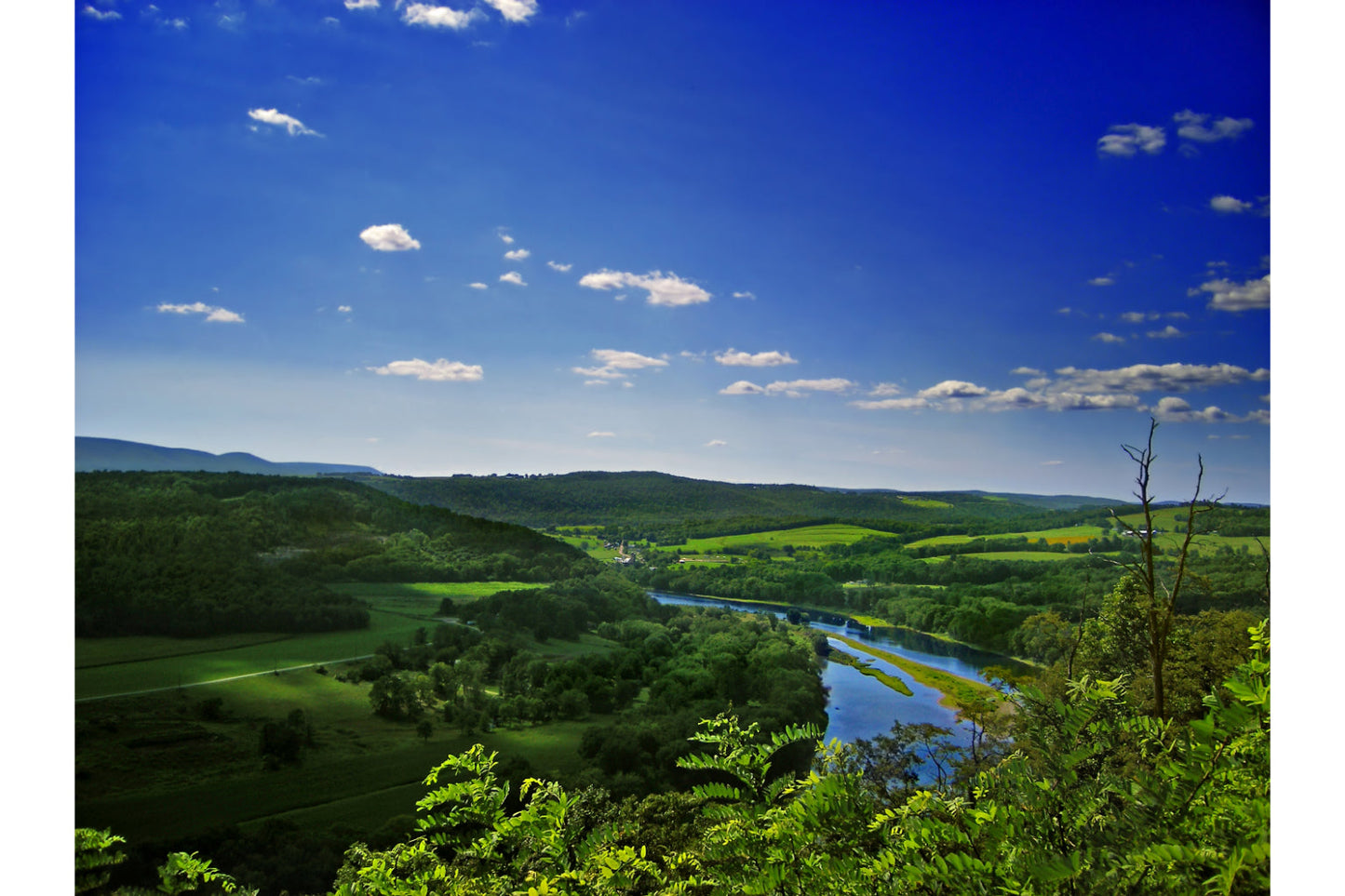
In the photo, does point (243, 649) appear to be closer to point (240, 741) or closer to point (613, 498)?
point (240, 741)

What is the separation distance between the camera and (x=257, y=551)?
2334cm

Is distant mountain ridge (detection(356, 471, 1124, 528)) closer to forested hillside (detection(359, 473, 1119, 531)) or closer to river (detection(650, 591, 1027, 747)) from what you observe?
forested hillside (detection(359, 473, 1119, 531))

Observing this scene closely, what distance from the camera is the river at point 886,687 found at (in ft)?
45.1

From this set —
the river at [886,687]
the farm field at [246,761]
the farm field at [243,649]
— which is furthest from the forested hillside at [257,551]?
the river at [886,687]

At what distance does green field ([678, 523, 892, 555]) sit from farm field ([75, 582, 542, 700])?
6.42 m

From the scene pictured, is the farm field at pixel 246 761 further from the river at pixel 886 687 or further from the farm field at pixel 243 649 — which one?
the river at pixel 886 687

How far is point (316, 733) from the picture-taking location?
61.1ft

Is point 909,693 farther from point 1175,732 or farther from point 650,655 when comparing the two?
point 1175,732

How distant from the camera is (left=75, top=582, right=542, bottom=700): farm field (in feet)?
62.6

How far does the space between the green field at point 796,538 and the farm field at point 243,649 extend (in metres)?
6.42

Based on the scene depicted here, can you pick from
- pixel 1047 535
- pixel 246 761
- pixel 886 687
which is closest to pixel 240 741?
pixel 246 761

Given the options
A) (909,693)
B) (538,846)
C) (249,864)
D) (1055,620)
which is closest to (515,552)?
(249,864)

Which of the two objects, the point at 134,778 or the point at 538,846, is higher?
the point at 538,846
